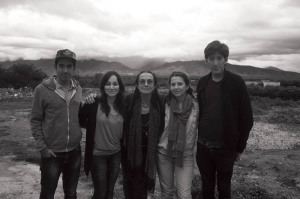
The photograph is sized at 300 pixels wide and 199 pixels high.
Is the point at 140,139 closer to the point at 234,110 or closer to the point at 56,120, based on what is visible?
the point at 56,120

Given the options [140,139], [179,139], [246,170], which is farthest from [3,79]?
[179,139]

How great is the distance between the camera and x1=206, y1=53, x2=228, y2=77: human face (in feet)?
12.2

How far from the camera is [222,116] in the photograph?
369 centimetres

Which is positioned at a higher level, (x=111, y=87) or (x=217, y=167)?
(x=111, y=87)

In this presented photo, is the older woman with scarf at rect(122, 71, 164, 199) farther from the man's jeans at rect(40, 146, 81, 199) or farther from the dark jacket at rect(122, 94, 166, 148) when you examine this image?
the man's jeans at rect(40, 146, 81, 199)

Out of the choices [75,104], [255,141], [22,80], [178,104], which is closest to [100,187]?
[75,104]

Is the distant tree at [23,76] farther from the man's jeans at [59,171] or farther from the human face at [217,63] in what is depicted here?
the human face at [217,63]

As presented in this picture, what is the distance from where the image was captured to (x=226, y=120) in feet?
12.0

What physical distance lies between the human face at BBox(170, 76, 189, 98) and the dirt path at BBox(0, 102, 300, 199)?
2671mm

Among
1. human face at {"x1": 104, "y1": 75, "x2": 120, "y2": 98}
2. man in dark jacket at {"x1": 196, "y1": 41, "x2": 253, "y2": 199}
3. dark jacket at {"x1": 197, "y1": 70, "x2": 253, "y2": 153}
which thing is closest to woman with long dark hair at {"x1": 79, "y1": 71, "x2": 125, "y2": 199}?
human face at {"x1": 104, "y1": 75, "x2": 120, "y2": 98}

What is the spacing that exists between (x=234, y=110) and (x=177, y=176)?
1.13 meters

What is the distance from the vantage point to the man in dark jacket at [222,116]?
369cm

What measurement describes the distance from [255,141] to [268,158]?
8.25 ft

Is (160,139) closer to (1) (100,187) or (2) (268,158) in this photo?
(1) (100,187)
